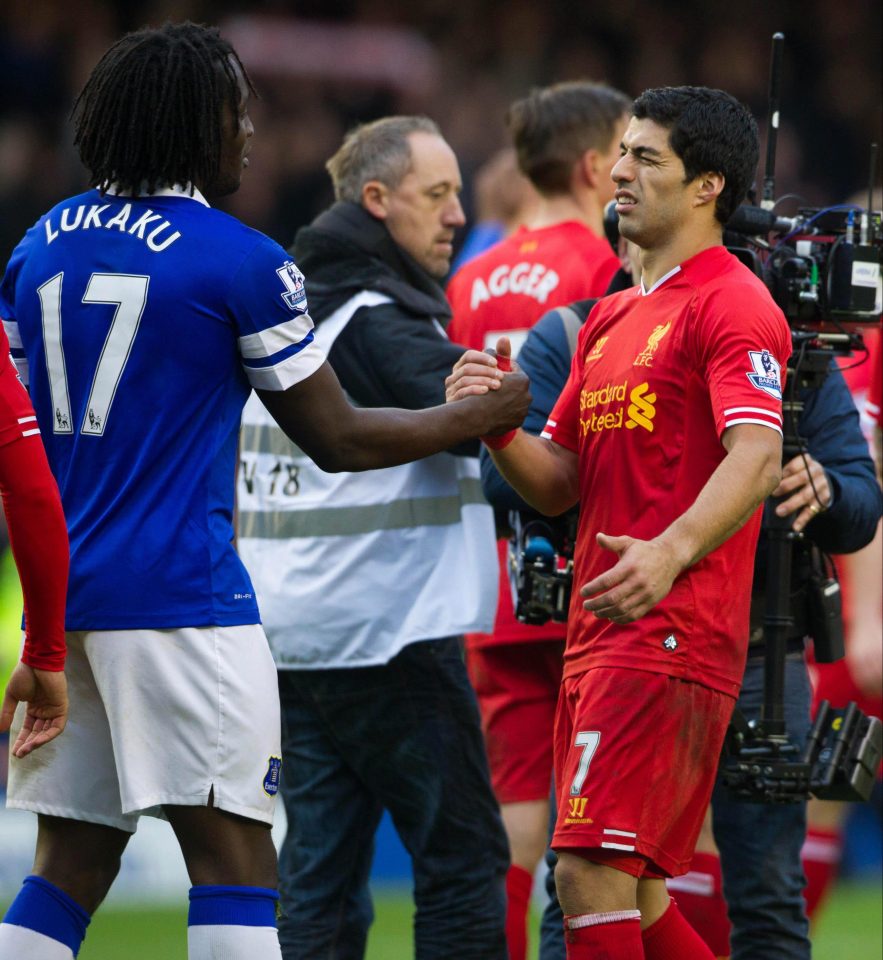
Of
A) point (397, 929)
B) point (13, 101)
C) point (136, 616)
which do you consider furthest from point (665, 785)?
point (13, 101)

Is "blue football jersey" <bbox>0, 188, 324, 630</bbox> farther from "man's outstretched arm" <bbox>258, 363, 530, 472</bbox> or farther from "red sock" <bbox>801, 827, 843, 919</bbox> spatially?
"red sock" <bbox>801, 827, 843, 919</bbox>

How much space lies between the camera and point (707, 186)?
337 cm

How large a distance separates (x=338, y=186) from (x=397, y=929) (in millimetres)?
3080

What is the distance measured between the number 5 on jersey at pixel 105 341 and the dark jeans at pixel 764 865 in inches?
65.2

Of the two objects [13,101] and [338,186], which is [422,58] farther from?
[338,186]

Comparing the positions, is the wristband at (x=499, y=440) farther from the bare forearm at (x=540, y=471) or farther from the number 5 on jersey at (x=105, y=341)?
the number 5 on jersey at (x=105, y=341)

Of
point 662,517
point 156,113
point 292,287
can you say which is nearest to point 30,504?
point 292,287

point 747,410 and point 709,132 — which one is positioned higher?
point 709,132

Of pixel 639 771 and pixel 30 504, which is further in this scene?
pixel 639 771

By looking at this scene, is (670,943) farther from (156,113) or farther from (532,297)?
(532,297)

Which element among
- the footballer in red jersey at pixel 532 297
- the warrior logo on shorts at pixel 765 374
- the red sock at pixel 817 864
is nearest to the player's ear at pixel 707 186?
the warrior logo on shorts at pixel 765 374

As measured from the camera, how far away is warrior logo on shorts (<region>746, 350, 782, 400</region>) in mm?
3105

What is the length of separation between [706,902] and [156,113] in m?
2.54

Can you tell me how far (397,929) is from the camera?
6.43 m
